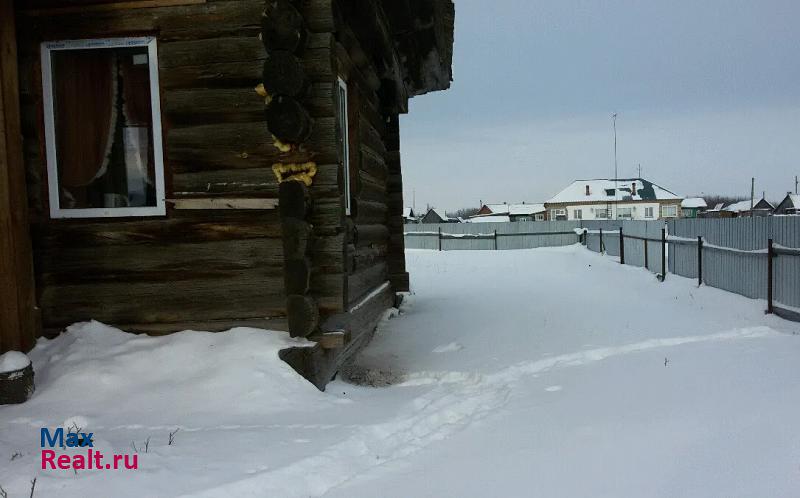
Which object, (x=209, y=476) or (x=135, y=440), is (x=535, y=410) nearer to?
(x=209, y=476)

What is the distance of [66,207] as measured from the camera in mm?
4680

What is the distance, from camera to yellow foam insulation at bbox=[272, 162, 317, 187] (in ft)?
14.9

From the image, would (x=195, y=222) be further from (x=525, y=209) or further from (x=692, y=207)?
(x=692, y=207)

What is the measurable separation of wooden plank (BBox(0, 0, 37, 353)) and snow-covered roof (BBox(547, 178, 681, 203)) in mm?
63322

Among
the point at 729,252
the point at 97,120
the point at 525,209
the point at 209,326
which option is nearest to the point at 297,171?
the point at 209,326

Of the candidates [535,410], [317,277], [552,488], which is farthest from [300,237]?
[552,488]

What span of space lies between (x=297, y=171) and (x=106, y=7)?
200 cm

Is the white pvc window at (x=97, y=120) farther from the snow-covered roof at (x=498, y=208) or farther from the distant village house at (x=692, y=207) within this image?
the distant village house at (x=692, y=207)

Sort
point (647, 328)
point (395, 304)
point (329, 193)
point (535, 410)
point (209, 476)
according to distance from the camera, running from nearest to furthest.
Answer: point (209, 476), point (535, 410), point (329, 193), point (647, 328), point (395, 304)

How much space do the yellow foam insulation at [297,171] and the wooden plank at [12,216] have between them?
1894 millimetres

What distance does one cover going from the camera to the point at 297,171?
14.9 ft

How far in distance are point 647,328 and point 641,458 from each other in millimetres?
4491

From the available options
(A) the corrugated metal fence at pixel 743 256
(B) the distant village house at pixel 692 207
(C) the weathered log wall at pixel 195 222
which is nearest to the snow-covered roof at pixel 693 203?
(B) the distant village house at pixel 692 207

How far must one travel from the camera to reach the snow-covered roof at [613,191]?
63.2m
